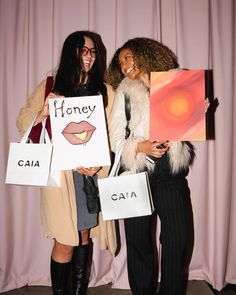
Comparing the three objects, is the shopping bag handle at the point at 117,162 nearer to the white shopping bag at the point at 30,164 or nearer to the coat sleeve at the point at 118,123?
the coat sleeve at the point at 118,123

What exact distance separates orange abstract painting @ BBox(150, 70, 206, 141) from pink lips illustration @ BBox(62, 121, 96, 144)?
273mm

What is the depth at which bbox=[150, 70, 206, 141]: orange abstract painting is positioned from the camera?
1.20 m

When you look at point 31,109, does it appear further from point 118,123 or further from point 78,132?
point 118,123

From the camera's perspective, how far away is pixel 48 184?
135 centimetres

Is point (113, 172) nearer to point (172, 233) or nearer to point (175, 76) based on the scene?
point (172, 233)

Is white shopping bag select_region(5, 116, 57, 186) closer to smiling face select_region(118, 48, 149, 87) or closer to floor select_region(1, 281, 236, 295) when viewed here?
smiling face select_region(118, 48, 149, 87)

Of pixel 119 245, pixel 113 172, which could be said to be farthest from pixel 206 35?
pixel 119 245

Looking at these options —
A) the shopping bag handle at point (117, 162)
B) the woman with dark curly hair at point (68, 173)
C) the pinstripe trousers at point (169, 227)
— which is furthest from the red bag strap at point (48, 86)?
the pinstripe trousers at point (169, 227)

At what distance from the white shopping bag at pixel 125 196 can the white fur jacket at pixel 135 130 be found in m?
0.08

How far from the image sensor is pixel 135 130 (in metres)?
1.35

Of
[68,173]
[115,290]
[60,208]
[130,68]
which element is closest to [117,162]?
[68,173]

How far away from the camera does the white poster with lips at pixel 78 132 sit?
1244 millimetres

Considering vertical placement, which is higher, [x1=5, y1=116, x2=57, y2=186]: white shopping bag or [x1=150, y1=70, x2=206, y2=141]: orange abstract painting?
[x1=150, y1=70, x2=206, y2=141]: orange abstract painting

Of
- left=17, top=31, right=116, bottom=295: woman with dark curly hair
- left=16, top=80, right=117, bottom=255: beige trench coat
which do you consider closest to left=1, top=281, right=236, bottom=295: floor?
left=17, top=31, right=116, bottom=295: woman with dark curly hair
